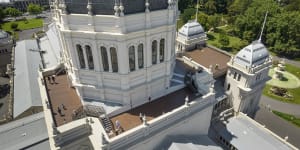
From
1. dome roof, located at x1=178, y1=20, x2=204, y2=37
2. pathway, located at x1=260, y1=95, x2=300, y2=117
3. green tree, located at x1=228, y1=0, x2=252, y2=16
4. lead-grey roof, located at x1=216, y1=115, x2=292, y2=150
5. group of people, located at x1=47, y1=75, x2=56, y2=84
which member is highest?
green tree, located at x1=228, y1=0, x2=252, y2=16

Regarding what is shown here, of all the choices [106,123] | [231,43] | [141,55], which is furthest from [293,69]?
[106,123]

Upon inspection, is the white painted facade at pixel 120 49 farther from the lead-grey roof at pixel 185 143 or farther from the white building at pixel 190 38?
the white building at pixel 190 38

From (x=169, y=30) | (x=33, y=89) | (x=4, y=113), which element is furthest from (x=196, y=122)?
(x=4, y=113)

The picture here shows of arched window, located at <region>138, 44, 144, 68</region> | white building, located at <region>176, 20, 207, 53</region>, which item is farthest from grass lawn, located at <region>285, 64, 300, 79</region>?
arched window, located at <region>138, 44, 144, 68</region>

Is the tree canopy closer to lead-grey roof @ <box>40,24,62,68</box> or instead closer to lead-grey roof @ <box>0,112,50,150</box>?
lead-grey roof @ <box>40,24,62,68</box>

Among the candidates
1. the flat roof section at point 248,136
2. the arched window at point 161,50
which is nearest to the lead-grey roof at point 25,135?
the arched window at point 161,50

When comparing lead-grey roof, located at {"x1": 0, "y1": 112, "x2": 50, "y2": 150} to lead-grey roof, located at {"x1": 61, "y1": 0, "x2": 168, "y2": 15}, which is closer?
lead-grey roof, located at {"x1": 61, "y1": 0, "x2": 168, "y2": 15}
